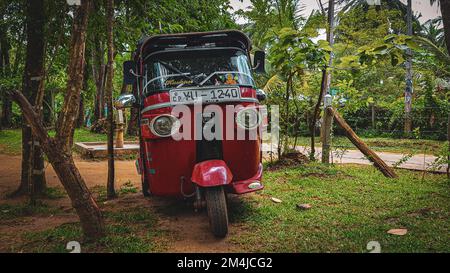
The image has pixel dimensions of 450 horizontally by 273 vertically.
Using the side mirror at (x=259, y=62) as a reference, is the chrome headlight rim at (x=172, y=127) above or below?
below

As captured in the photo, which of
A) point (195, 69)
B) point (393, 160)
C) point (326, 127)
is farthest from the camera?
point (393, 160)

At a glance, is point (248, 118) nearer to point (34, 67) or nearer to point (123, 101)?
point (123, 101)

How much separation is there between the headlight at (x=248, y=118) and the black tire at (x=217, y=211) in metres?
0.84

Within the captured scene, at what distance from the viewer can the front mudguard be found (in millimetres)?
3557

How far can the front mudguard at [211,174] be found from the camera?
356cm

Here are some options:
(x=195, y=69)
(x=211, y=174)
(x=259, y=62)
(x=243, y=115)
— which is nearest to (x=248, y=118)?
(x=243, y=115)

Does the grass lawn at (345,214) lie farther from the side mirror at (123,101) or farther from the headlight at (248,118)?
the side mirror at (123,101)

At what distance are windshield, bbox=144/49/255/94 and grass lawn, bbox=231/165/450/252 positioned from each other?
5.72 ft

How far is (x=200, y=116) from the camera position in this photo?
3.91 metres

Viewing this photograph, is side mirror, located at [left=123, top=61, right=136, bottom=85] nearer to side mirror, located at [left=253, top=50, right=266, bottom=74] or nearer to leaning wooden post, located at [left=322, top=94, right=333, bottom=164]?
side mirror, located at [left=253, top=50, right=266, bottom=74]

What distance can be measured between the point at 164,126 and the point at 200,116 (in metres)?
0.41

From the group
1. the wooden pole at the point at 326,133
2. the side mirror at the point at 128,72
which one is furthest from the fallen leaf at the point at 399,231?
the wooden pole at the point at 326,133

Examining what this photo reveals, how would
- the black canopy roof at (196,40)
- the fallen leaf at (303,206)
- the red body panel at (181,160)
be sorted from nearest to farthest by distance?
the red body panel at (181,160) < the black canopy roof at (196,40) < the fallen leaf at (303,206)

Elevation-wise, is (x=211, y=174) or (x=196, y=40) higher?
(x=196, y=40)
